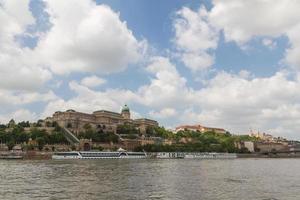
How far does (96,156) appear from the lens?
12075 cm

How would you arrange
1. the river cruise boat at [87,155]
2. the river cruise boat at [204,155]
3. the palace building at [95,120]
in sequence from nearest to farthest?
the river cruise boat at [87,155], the river cruise boat at [204,155], the palace building at [95,120]

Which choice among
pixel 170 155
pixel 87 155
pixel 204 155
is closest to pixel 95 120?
pixel 170 155

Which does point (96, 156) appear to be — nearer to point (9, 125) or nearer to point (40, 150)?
point (40, 150)

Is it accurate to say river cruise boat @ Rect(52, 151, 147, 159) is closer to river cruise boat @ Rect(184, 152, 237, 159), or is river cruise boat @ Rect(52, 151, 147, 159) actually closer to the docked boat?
the docked boat

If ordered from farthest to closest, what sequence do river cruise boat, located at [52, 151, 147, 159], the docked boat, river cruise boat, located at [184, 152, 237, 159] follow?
river cruise boat, located at [184, 152, 237, 159] < the docked boat < river cruise boat, located at [52, 151, 147, 159]

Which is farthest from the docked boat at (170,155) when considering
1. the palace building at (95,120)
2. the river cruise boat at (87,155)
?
the palace building at (95,120)

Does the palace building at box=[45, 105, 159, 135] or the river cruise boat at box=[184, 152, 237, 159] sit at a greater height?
→ the palace building at box=[45, 105, 159, 135]

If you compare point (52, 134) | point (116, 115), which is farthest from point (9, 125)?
point (116, 115)

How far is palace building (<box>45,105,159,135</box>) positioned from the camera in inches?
6535

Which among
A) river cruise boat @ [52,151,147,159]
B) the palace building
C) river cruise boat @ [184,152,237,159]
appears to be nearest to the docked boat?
river cruise boat @ [184,152,237,159]

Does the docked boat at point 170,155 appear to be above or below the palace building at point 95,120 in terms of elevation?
below

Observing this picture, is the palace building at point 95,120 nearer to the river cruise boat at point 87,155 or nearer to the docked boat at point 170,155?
the docked boat at point 170,155

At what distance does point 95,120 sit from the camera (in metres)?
182

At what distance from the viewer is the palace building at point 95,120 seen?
545 feet
